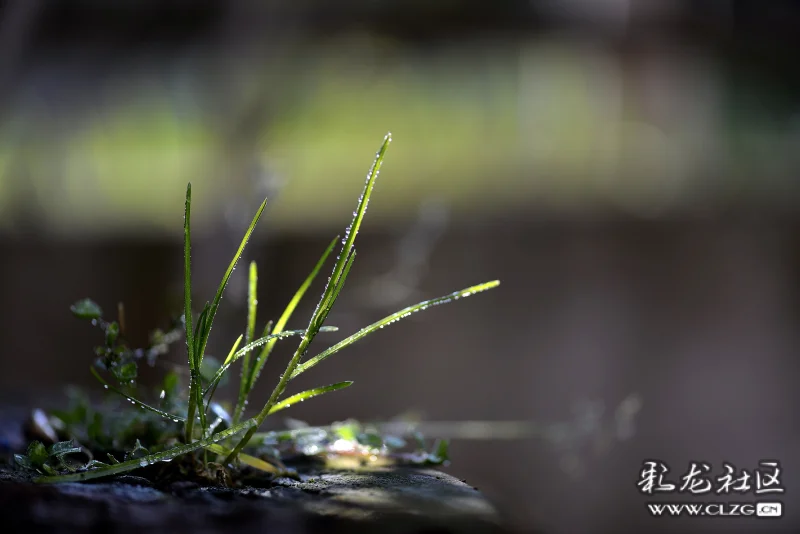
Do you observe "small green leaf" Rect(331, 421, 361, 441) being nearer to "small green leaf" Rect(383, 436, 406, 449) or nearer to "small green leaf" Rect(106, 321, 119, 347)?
"small green leaf" Rect(383, 436, 406, 449)

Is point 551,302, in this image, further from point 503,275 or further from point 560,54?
point 560,54

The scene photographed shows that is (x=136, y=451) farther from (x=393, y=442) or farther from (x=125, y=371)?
(x=393, y=442)

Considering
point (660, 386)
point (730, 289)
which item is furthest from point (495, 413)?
point (730, 289)

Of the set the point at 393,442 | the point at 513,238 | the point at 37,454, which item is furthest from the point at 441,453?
the point at 513,238

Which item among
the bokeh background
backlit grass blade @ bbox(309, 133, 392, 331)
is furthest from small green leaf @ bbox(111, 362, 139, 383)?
the bokeh background

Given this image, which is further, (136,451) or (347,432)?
(347,432)

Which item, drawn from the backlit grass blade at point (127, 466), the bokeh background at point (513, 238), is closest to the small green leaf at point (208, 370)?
the backlit grass blade at point (127, 466)
